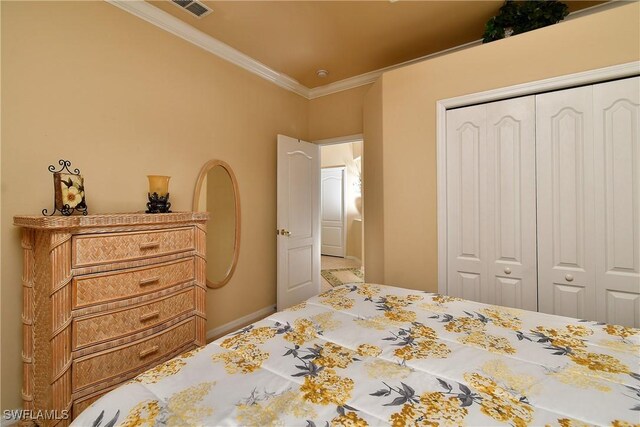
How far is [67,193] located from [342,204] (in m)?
5.57

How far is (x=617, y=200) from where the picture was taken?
Result: 1.78 m

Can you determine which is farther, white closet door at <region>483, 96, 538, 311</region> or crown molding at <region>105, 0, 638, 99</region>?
crown molding at <region>105, 0, 638, 99</region>

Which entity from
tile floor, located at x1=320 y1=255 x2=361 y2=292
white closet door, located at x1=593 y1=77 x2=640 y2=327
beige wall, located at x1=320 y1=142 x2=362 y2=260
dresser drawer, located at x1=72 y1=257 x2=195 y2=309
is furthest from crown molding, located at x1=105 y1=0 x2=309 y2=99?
tile floor, located at x1=320 y1=255 x2=361 y2=292

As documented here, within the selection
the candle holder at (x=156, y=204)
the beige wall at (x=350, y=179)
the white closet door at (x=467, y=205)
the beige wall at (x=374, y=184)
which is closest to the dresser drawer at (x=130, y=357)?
the candle holder at (x=156, y=204)

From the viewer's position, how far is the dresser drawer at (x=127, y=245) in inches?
59.9

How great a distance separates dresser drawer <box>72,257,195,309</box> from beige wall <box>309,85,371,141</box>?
240cm

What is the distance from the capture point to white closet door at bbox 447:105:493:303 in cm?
221

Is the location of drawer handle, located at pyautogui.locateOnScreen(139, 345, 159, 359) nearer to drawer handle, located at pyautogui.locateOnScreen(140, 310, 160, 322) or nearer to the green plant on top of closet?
drawer handle, located at pyautogui.locateOnScreen(140, 310, 160, 322)

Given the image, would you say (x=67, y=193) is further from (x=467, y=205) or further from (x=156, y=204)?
(x=467, y=205)

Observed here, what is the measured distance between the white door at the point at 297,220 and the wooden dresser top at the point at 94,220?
4.79 feet

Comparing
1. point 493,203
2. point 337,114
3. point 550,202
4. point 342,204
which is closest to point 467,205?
point 493,203

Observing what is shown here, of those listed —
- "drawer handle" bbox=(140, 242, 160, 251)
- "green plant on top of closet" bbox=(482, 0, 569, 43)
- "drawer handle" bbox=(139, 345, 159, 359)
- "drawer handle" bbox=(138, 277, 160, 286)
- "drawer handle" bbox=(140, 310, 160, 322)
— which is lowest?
"drawer handle" bbox=(139, 345, 159, 359)

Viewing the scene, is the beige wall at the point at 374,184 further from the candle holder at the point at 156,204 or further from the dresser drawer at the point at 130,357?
the candle holder at the point at 156,204

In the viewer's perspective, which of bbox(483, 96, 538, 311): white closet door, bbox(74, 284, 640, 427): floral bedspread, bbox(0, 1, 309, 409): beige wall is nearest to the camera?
bbox(74, 284, 640, 427): floral bedspread
